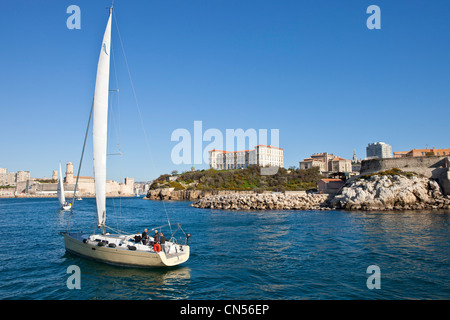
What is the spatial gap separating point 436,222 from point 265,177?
73.1 m

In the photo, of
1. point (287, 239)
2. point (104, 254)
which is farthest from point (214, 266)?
point (287, 239)

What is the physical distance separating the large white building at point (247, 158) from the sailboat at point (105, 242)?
120 metres

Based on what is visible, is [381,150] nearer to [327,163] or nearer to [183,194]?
[327,163]

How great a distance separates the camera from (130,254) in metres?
13.9

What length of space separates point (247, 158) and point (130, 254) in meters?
129

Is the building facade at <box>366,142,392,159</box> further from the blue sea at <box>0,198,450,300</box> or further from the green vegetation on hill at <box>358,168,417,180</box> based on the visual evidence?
the blue sea at <box>0,198,450,300</box>

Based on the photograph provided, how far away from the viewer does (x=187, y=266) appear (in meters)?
14.7

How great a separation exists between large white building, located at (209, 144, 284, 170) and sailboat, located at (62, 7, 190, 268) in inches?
4709

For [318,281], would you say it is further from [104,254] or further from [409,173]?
[409,173]

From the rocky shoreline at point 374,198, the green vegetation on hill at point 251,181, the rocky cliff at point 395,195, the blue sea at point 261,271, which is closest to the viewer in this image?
the blue sea at point 261,271

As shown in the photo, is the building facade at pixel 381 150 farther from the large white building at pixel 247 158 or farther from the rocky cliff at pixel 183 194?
the rocky cliff at pixel 183 194

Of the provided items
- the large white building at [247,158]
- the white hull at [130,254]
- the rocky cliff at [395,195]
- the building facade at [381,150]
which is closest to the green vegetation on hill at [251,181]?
the large white building at [247,158]

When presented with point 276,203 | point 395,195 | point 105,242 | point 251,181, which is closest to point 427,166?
point 395,195

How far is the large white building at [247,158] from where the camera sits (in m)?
136
